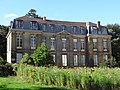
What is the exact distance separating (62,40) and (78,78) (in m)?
30.9

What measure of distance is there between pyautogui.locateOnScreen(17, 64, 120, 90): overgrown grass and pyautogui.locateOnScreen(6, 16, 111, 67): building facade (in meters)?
21.9

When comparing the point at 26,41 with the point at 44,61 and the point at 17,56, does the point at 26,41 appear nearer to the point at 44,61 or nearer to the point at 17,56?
the point at 17,56

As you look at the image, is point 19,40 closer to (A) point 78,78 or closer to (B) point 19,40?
(B) point 19,40

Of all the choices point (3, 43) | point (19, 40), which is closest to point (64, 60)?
point (19, 40)

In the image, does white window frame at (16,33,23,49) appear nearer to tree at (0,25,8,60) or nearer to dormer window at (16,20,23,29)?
Result: dormer window at (16,20,23,29)

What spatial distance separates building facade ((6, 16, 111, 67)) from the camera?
1773 inches

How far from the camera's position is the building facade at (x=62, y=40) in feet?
148

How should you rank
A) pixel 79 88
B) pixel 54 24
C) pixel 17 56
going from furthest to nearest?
pixel 54 24 < pixel 17 56 < pixel 79 88

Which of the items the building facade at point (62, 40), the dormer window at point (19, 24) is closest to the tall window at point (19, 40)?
the building facade at point (62, 40)

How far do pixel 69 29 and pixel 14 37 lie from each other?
11.8m

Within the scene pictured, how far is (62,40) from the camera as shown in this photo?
49.3m

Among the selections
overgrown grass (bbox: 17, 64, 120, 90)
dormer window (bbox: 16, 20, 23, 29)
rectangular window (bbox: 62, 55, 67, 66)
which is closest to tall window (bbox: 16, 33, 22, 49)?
dormer window (bbox: 16, 20, 23, 29)

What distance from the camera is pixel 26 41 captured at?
45750 millimetres

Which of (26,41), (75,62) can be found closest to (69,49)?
(75,62)
